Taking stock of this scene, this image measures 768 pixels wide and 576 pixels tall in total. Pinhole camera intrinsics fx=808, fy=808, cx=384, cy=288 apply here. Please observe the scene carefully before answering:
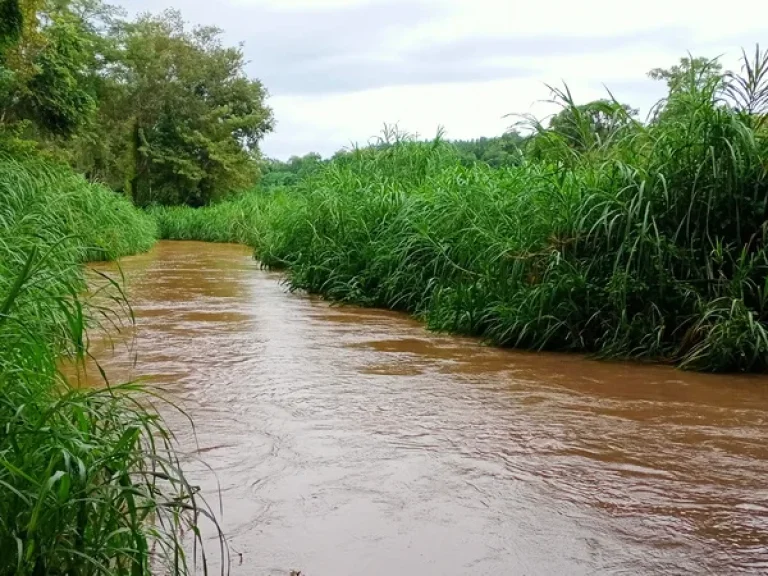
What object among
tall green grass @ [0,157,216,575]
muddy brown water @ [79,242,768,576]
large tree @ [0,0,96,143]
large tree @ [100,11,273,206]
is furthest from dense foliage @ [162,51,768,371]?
large tree @ [100,11,273,206]

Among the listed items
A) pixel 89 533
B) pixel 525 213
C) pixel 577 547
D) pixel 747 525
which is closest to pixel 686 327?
pixel 525 213

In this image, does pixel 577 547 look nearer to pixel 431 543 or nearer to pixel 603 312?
pixel 431 543

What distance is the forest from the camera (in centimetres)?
169

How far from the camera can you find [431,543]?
211 centimetres

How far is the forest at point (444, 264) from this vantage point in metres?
1.69

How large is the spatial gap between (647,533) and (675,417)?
136cm

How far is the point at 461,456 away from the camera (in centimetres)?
286

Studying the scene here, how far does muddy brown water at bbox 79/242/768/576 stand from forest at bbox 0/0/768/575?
0.98 ft

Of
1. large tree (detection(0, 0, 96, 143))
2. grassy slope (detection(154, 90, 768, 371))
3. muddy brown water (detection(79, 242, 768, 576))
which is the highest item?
large tree (detection(0, 0, 96, 143))

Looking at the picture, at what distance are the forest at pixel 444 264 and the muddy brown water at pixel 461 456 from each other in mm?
Answer: 299

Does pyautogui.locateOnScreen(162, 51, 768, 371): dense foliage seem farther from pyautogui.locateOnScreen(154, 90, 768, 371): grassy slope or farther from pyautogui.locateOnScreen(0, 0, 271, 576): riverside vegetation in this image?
pyautogui.locateOnScreen(0, 0, 271, 576): riverside vegetation

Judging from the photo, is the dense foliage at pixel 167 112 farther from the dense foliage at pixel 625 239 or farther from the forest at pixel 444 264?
the dense foliage at pixel 625 239

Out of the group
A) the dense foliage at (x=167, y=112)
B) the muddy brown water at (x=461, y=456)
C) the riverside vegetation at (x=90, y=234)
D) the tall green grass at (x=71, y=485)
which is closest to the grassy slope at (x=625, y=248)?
the muddy brown water at (x=461, y=456)

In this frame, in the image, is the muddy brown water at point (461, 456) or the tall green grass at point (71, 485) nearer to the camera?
the tall green grass at point (71, 485)
